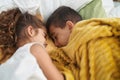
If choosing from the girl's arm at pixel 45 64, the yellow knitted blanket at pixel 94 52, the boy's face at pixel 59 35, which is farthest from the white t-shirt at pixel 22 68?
the boy's face at pixel 59 35

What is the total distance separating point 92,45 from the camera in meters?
1.29

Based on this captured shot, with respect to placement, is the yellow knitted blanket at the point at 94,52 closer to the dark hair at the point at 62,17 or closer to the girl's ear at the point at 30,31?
the girl's ear at the point at 30,31

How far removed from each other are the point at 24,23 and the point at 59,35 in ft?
0.74

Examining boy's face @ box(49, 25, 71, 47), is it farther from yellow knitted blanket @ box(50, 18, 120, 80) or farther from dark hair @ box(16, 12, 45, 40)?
yellow knitted blanket @ box(50, 18, 120, 80)

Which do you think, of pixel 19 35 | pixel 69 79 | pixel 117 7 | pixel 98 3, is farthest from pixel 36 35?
pixel 117 7

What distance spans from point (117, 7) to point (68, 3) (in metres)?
0.47

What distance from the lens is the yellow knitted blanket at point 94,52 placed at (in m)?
1.23

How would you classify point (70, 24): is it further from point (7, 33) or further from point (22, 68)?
point (22, 68)

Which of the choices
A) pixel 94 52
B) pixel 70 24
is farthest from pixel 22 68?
pixel 70 24

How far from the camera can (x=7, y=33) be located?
159cm

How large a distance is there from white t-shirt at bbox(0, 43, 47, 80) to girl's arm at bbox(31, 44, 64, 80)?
1.6 inches

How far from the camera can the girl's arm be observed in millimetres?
1262

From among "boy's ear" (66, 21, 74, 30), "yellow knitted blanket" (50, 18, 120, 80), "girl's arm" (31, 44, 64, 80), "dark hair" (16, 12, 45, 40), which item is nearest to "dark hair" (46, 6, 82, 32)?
"boy's ear" (66, 21, 74, 30)

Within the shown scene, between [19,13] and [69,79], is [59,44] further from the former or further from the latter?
[69,79]
